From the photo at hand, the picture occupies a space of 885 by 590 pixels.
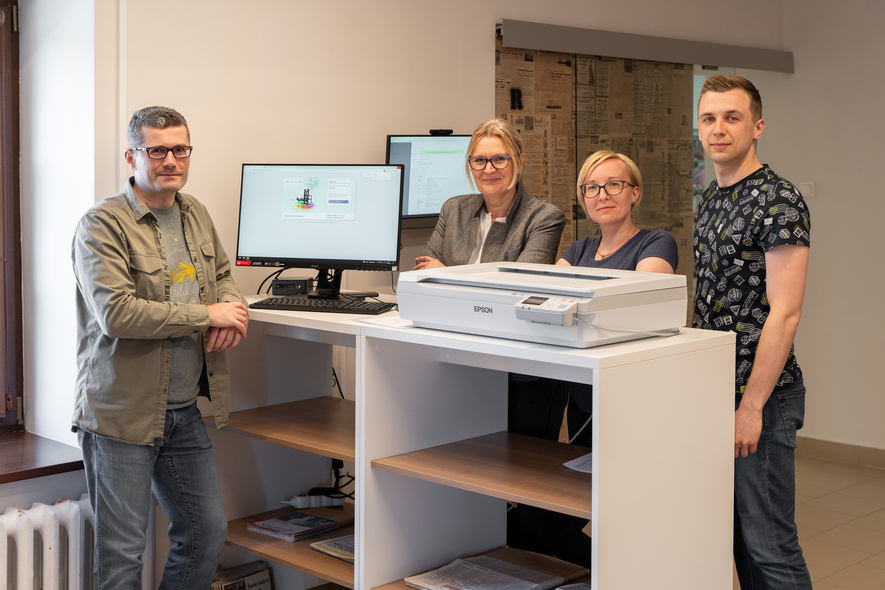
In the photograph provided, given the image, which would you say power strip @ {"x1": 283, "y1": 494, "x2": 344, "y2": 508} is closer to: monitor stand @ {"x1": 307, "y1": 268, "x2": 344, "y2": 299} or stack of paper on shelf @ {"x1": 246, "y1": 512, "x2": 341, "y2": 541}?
stack of paper on shelf @ {"x1": 246, "y1": 512, "x2": 341, "y2": 541}

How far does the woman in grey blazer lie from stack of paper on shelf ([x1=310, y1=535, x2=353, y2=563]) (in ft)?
2.80

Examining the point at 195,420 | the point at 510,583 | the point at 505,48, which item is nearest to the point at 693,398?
the point at 510,583

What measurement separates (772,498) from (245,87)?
2093 millimetres

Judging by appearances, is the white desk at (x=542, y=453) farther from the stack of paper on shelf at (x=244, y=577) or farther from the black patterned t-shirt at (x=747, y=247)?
the stack of paper on shelf at (x=244, y=577)

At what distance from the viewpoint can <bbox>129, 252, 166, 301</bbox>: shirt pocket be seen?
235cm

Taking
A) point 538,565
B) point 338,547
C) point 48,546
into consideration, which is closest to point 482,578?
point 538,565

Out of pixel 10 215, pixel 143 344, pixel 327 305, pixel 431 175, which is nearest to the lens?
pixel 143 344

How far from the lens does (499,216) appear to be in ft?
9.34

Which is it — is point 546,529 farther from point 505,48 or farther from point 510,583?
point 505,48

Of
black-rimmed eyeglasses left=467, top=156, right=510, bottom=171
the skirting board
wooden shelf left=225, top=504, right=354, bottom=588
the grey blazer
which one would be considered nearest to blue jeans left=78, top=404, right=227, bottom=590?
wooden shelf left=225, top=504, right=354, bottom=588

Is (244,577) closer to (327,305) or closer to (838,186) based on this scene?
(327,305)

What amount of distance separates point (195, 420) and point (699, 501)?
1352 millimetres

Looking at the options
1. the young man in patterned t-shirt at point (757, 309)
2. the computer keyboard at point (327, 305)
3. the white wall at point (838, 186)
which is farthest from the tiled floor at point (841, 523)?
the computer keyboard at point (327, 305)

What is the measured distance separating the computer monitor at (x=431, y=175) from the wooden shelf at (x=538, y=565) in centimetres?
144
